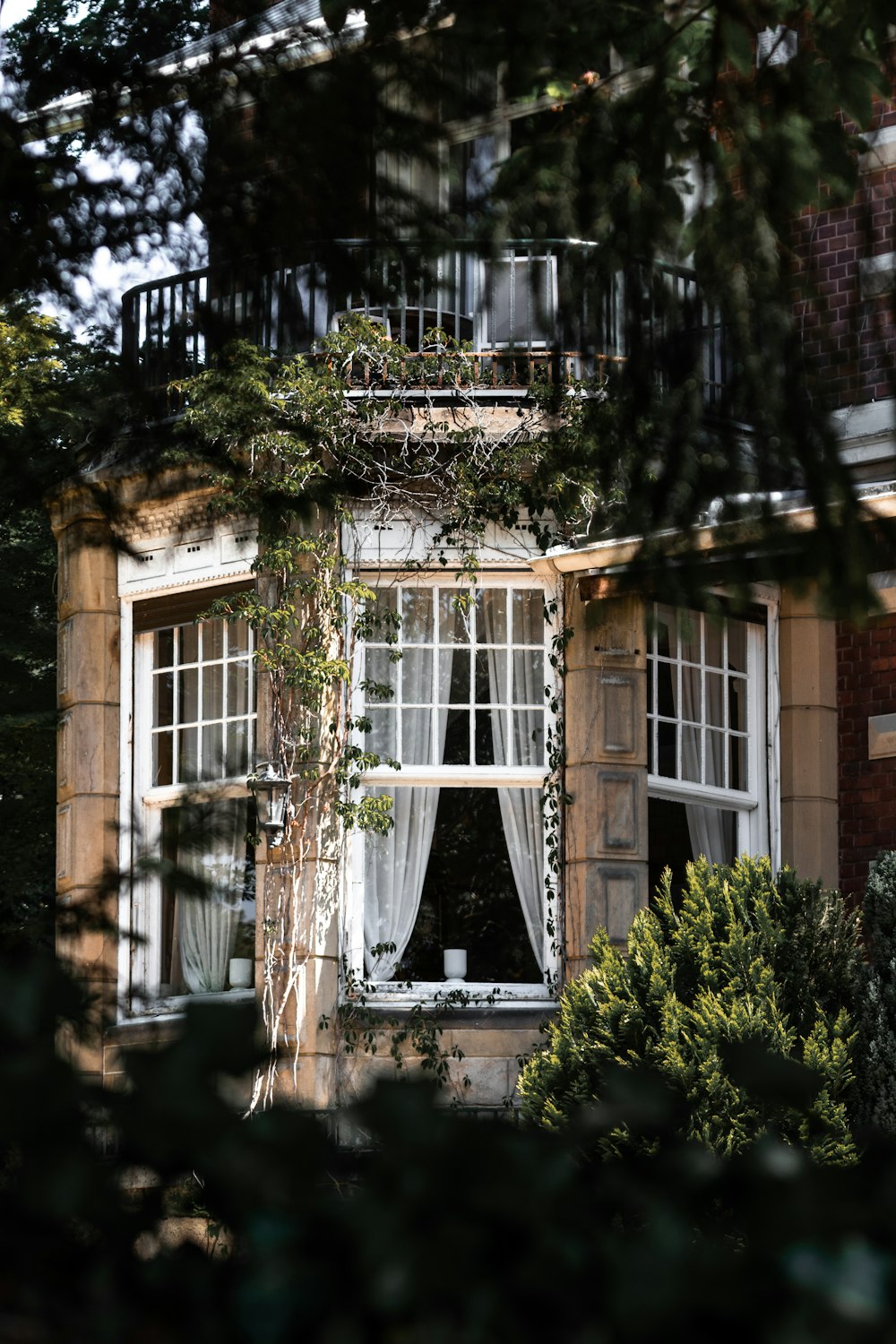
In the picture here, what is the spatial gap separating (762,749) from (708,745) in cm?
34

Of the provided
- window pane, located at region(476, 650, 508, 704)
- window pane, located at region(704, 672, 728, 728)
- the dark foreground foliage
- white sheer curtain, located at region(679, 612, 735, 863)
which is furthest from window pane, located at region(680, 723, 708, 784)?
the dark foreground foliage

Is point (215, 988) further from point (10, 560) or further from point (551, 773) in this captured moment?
point (10, 560)

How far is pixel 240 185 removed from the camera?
11.0ft

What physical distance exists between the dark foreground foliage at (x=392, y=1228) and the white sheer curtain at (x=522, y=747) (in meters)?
8.00

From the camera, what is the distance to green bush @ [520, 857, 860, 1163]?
7418 mm

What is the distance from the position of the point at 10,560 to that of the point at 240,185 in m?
12.0

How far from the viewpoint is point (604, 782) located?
9.14 meters

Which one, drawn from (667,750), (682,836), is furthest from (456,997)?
(667,750)

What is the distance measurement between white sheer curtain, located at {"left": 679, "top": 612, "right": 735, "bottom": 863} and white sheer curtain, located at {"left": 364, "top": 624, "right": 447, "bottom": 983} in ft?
4.73

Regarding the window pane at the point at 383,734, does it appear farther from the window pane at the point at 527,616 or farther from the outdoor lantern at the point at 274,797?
the window pane at the point at 527,616

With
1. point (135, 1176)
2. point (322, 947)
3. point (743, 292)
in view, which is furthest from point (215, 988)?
point (135, 1176)

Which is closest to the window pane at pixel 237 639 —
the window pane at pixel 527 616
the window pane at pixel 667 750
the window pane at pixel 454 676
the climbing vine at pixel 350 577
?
the climbing vine at pixel 350 577

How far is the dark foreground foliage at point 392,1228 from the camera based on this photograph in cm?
105

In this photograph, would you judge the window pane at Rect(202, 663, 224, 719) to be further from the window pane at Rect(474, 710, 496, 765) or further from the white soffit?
the window pane at Rect(474, 710, 496, 765)
